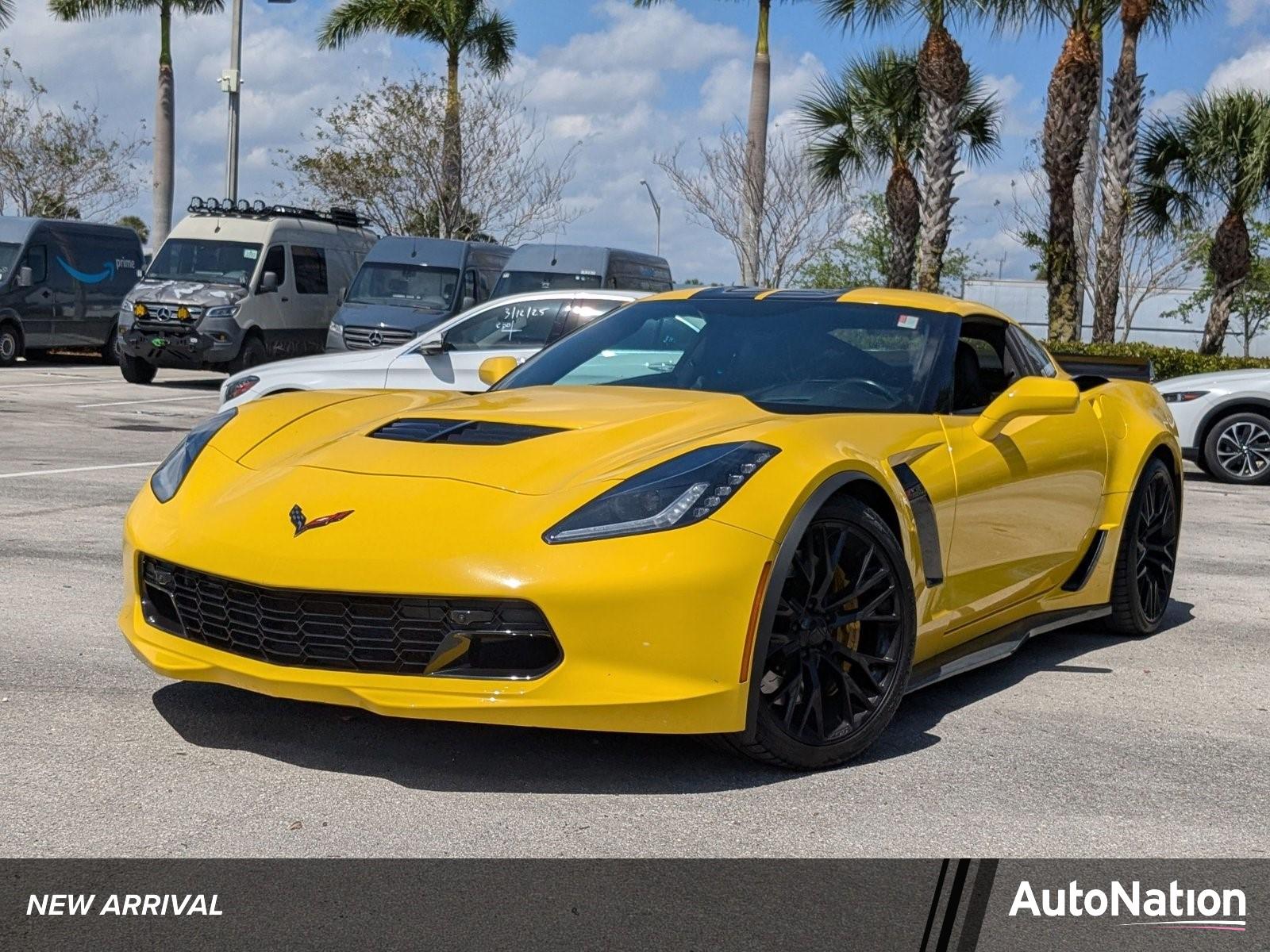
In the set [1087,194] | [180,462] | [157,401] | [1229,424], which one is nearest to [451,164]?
[1087,194]

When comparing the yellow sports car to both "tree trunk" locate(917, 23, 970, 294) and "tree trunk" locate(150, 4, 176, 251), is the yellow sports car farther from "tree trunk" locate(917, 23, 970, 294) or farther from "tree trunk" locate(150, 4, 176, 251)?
"tree trunk" locate(150, 4, 176, 251)

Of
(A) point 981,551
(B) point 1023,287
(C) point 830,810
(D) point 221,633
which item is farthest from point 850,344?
(B) point 1023,287

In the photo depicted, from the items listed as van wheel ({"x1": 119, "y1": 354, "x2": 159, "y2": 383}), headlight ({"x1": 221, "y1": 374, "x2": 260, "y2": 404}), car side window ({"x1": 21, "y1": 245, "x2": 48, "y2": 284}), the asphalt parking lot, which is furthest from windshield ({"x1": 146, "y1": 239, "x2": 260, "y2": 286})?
the asphalt parking lot

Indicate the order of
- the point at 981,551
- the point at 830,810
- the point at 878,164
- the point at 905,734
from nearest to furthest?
1. the point at 830,810
2. the point at 905,734
3. the point at 981,551
4. the point at 878,164

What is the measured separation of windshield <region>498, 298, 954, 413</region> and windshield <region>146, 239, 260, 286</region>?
18055mm

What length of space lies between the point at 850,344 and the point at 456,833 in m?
2.43

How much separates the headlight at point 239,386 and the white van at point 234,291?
11.4 m

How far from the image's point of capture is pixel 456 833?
143 inches

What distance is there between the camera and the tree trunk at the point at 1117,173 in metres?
24.3

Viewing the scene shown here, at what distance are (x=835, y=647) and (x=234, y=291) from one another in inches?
766

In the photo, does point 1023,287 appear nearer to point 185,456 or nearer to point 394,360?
point 394,360

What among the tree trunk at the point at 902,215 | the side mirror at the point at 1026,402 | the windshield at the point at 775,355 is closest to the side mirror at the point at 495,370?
the windshield at the point at 775,355

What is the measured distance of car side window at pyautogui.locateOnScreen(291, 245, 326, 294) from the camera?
2398 centimetres

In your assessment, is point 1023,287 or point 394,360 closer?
point 394,360
